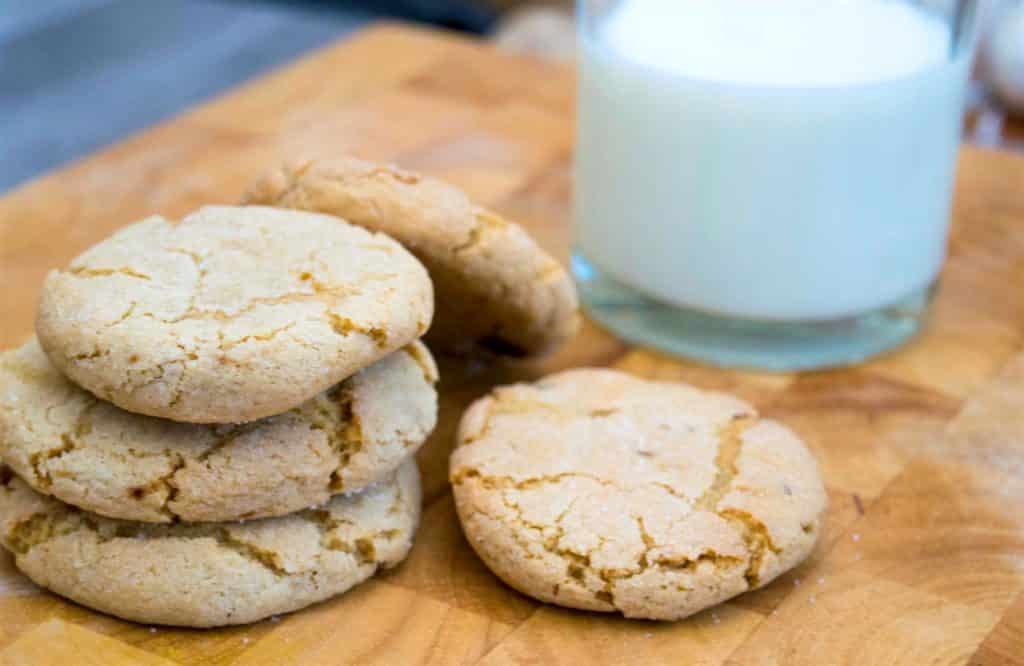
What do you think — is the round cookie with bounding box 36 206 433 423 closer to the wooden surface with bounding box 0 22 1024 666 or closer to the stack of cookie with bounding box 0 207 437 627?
the stack of cookie with bounding box 0 207 437 627

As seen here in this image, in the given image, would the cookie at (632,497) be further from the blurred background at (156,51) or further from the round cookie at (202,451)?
the blurred background at (156,51)

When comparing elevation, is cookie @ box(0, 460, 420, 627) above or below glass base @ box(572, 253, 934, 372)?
above

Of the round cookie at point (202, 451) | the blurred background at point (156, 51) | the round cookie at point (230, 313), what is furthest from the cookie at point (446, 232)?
the blurred background at point (156, 51)

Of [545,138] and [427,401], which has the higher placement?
[427,401]

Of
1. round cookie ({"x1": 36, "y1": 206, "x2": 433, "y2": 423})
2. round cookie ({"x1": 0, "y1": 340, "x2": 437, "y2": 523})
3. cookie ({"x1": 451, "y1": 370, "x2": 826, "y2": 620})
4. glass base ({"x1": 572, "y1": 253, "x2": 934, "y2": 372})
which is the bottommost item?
glass base ({"x1": 572, "y1": 253, "x2": 934, "y2": 372})

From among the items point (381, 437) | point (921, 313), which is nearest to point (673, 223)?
point (921, 313)

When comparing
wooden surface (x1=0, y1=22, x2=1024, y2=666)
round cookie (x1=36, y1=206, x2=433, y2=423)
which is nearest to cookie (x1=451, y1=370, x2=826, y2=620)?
wooden surface (x1=0, y1=22, x2=1024, y2=666)

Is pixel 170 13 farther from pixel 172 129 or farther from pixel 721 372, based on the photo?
pixel 721 372
